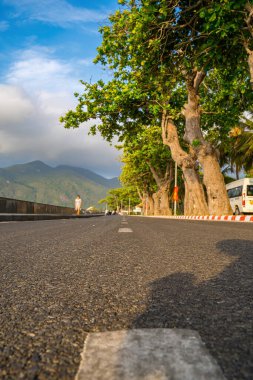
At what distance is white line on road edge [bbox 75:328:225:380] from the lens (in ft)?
2.93

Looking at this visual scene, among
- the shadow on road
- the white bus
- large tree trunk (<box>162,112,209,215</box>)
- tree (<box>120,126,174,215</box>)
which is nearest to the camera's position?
the shadow on road

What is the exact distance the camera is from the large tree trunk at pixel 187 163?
2148 centimetres

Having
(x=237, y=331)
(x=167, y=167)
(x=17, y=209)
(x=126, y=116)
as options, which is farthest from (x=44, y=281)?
(x=167, y=167)

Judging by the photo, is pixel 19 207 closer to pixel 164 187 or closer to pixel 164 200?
pixel 164 200

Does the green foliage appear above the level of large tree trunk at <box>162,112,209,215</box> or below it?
above

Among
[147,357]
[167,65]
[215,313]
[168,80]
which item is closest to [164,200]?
[168,80]

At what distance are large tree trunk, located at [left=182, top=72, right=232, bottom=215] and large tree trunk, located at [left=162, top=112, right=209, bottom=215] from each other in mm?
1505

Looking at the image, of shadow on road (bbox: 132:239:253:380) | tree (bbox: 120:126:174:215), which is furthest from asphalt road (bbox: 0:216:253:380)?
tree (bbox: 120:126:174:215)

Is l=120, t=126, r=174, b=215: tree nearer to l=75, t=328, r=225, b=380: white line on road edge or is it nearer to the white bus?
the white bus

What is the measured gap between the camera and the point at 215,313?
5.02 ft

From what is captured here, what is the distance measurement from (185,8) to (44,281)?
11.7 meters

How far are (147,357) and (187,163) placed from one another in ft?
68.4

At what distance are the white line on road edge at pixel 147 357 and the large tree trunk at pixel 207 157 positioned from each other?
18.7 metres

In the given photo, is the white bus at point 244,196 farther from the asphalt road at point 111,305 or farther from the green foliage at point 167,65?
the asphalt road at point 111,305
